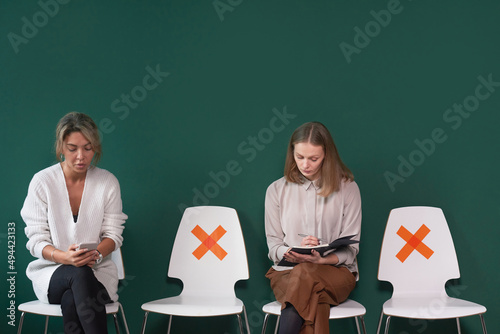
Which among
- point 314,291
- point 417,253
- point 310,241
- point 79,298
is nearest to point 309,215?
point 310,241

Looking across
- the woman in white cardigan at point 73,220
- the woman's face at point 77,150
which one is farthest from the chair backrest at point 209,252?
the woman's face at point 77,150

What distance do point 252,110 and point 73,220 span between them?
1032 millimetres

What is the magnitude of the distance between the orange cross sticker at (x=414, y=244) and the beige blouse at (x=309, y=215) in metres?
0.29

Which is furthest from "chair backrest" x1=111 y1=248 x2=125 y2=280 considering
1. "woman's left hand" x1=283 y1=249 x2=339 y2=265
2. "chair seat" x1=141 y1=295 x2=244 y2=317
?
"woman's left hand" x1=283 y1=249 x2=339 y2=265

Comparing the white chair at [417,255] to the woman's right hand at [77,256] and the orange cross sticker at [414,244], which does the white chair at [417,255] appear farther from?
the woman's right hand at [77,256]

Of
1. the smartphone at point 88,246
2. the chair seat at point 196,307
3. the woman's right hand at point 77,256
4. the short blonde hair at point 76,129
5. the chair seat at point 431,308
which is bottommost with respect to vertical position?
the chair seat at point 196,307

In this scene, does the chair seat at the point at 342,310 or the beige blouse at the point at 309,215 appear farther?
the beige blouse at the point at 309,215

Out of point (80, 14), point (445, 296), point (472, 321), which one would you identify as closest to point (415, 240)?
point (445, 296)

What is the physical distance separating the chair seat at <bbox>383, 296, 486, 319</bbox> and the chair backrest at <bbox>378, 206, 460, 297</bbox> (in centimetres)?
15

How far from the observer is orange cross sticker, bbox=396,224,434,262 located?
271 cm

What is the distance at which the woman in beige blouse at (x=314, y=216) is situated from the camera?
2.33 meters

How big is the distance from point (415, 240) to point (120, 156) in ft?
5.05

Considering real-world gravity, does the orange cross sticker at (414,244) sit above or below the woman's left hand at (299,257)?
above

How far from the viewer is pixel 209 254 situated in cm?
279
